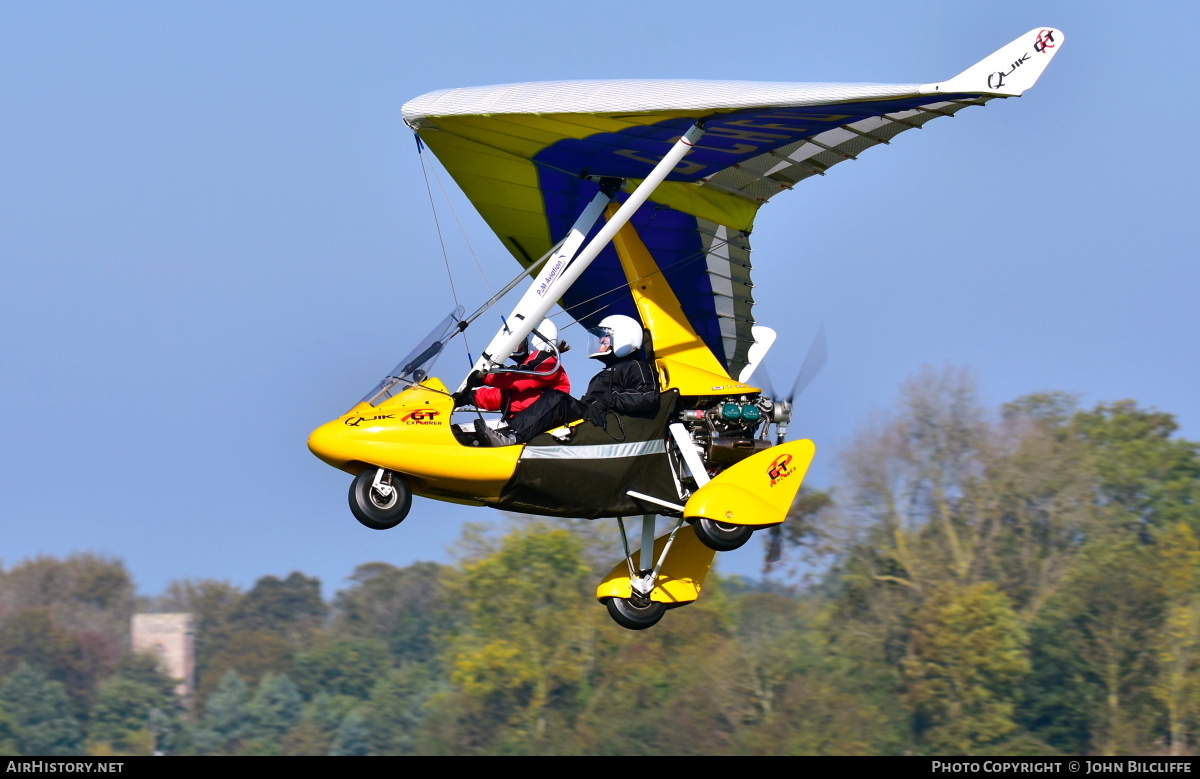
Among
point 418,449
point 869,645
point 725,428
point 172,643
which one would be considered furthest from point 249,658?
point 418,449

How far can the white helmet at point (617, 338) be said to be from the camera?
59.7ft

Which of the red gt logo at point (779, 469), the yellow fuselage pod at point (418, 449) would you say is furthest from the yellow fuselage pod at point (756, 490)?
the yellow fuselage pod at point (418, 449)

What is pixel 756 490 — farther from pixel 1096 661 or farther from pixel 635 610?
pixel 1096 661

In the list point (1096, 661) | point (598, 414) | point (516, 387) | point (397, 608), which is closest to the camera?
point (598, 414)

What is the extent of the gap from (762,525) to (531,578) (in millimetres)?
57992

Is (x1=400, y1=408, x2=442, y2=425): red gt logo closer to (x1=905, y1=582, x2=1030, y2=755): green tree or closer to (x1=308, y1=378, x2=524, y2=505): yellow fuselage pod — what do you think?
(x1=308, y1=378, x2=524, y2=505): yellow fuselage pod

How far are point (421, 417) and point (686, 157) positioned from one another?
4.34 m

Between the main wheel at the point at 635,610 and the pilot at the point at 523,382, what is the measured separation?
3044 mm

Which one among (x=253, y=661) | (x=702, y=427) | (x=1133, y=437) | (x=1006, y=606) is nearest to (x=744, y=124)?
(x=702, y=427)

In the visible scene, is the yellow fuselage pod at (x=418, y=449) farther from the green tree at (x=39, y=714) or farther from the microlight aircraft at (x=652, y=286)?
the green tree at (x=39, y=714)

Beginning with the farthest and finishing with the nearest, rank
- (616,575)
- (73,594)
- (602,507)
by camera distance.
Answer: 1. (73,594)
2. (616,575)
3. (602,507)

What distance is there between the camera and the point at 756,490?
17.9m

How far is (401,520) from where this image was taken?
17.1 meters

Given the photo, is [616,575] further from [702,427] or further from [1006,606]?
[1006,606]
